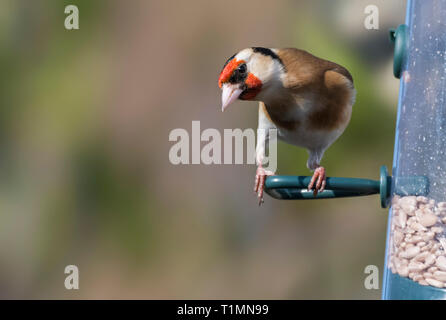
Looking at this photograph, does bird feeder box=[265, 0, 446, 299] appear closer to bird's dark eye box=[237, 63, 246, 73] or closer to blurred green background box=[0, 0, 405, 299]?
bird's dark eye box=[237, 63, 246, 73]

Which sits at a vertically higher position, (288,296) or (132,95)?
(132,95)

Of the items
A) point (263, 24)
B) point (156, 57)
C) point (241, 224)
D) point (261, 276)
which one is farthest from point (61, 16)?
point (261, 276)

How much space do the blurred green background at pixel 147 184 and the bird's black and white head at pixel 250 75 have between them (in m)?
1.20

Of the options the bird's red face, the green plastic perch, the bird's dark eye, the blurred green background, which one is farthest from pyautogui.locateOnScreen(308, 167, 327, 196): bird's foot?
the blurred green background

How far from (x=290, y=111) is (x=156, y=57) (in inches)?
66.5

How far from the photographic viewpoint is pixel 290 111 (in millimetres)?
3504

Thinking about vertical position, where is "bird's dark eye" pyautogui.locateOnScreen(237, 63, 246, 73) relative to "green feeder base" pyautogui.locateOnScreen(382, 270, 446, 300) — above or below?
above

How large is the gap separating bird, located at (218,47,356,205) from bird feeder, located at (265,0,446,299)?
49 centimetres

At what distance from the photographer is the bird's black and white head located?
10.7 feet

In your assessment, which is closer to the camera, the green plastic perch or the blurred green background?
the green plastic perch
